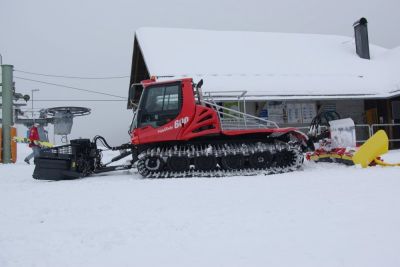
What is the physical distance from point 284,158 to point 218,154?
68.8 inches

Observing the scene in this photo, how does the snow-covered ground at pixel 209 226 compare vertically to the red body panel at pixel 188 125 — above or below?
below

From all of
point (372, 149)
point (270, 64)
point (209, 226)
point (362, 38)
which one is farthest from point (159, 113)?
point (362, 38)

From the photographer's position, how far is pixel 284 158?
8.82 meters

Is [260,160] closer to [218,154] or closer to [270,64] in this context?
[218,154]

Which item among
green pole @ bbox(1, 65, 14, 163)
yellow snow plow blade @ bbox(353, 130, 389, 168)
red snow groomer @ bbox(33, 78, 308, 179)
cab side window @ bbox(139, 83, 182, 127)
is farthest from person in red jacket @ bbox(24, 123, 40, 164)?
yellow snow plow blade @ bbox(353, 130, 389, 168)

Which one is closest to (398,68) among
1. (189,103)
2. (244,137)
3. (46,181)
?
(244,137)

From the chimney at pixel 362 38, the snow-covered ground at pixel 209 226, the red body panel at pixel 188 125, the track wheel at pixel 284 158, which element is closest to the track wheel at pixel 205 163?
the red body panel at pixel 188 125

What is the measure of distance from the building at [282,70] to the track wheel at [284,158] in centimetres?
548

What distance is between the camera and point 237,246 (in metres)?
3.14

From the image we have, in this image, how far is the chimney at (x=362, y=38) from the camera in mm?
19828

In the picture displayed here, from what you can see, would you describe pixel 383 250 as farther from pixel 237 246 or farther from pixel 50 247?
pixel 50 247

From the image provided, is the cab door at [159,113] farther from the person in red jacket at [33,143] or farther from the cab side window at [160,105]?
the person in red jacket at [33,143]

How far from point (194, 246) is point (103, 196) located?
2828 millimetres

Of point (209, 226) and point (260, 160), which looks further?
point (260, 160)
